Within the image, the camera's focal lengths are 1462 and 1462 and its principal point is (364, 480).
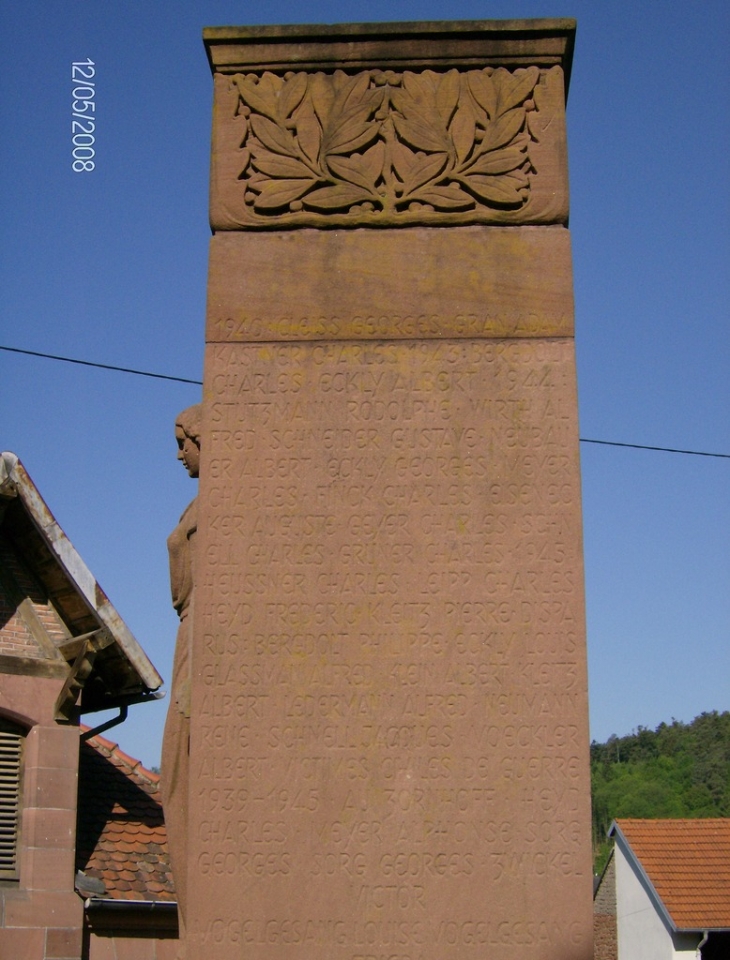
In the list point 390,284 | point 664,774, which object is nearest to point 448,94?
point 390,284

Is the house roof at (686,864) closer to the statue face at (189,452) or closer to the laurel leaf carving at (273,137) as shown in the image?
the statue face at (189,452)

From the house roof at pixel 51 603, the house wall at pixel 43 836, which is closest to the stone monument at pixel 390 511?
the house roof at pixel 51 603

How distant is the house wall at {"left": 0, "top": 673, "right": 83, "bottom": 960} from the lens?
13.0 metres

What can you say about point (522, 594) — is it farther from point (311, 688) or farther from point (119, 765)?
point (119, 765)

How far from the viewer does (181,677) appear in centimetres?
554

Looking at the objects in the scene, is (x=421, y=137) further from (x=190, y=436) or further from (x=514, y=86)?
(x=190, y=436)

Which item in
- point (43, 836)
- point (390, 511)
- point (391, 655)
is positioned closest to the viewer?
point (391, 655)

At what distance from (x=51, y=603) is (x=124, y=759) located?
2.30 metres

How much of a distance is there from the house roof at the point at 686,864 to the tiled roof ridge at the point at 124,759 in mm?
9363

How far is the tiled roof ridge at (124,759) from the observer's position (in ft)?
50.6

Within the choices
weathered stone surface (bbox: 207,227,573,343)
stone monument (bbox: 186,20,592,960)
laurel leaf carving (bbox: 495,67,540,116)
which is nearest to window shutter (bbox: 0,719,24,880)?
stone monument (bbox: 186,20,592,960)

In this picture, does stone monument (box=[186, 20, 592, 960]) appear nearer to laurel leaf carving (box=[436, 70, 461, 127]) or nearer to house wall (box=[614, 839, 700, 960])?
laurel leaf carving (box=[436, 70, 461, 127])

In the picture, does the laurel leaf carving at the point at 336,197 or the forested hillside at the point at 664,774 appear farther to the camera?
the forested hillside at the point at 664,774

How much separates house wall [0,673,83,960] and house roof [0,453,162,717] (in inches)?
8.6
